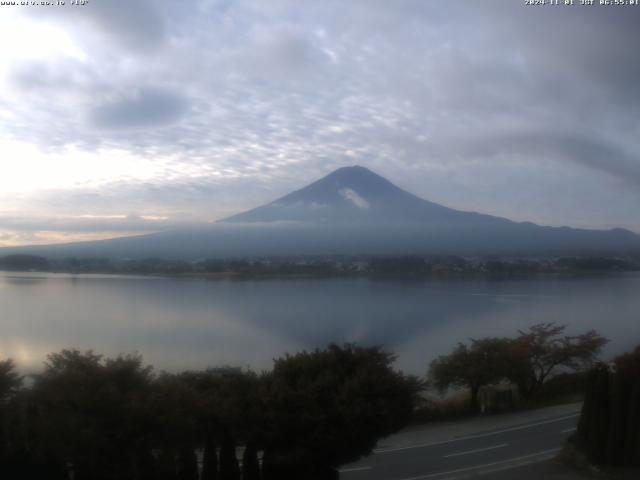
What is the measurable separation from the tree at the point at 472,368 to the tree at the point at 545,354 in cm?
49

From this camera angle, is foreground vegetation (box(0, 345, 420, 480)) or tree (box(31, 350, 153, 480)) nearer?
tree (box(31, 350, 153, 480))

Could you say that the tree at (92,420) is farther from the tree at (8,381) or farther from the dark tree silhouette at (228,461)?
the dark tree silhouette at (228,461)

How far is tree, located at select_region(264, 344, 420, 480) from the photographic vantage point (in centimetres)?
722

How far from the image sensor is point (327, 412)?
727cm

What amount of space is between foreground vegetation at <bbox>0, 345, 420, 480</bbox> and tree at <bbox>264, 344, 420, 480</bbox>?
1cm

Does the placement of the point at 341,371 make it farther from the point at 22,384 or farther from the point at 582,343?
the point at 582,343

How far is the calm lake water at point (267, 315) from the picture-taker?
14633mm

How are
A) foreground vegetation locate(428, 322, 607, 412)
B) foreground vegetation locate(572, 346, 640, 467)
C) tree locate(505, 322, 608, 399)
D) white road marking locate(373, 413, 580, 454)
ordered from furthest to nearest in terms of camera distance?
tree locate(505, 322, 608, 399), foreground vegetation locate(428, 322, 607, 412), white road marking locate(373, 413, 580, 454), foreground vegetation locate(572, 346, 640, 467)

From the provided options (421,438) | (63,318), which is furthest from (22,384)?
(63,318)

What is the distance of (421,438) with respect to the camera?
11578 mm

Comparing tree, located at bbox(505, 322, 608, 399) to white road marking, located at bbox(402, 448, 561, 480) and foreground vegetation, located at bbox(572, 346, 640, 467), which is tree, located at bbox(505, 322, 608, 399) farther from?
foreground vegetation, located at bbox(572, 346, 640, 467)

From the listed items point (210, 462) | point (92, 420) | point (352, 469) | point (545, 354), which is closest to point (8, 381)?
point (92, 420)

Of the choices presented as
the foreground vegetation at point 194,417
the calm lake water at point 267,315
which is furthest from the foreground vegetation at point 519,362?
the foreground vegetation at point 194,417

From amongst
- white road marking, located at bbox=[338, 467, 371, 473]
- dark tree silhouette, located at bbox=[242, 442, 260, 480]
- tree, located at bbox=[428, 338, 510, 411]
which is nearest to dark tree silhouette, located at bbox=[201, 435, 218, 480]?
dark tree silhouette, located at bbox=[242, 442, 260, 480]
